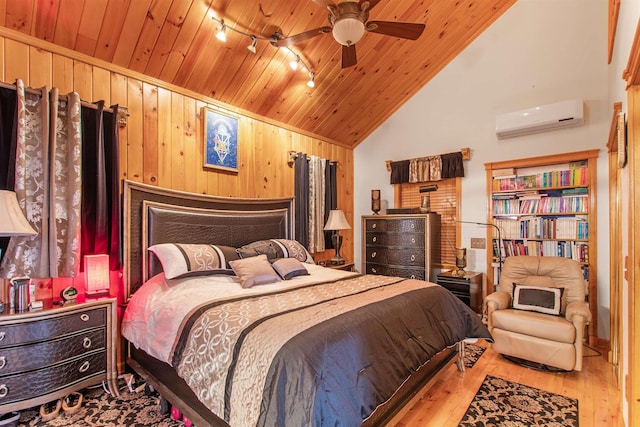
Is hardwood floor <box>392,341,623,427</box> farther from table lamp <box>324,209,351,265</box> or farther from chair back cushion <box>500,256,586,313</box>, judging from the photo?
table lamp <box>324,209,351,265</box>

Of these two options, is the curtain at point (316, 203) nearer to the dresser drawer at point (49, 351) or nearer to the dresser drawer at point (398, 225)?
the dresser drawer at point (398, 225)

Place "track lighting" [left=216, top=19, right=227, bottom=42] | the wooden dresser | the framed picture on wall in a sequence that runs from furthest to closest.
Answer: the wooden dresser, the framed picture on wall, "track lighting" [left=216, top=19, right=227, bottom=42]

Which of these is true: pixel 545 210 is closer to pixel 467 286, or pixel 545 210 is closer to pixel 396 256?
pixel 467 286

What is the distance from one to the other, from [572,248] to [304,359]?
3.64m

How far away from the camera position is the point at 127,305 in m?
2.56

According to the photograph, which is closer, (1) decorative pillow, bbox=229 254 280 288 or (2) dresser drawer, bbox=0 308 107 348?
(2) dresser drawer, bbox=0 308 107 348

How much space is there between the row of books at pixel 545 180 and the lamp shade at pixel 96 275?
4.32m

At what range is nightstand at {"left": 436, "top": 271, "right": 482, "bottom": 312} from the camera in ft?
12.4

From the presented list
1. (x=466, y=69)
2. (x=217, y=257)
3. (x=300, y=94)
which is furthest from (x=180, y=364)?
(x=466, y=69)

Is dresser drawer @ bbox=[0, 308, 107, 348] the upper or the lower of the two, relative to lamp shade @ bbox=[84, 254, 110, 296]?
lower

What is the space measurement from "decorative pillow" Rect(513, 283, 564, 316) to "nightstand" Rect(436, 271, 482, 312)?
695mm

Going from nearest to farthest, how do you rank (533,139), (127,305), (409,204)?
(127,305)
(533,139)
(409,204)

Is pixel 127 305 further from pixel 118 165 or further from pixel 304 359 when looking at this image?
pixel 304 359

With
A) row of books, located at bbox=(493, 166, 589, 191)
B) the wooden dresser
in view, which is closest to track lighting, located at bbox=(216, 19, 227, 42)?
the wooden dresser
